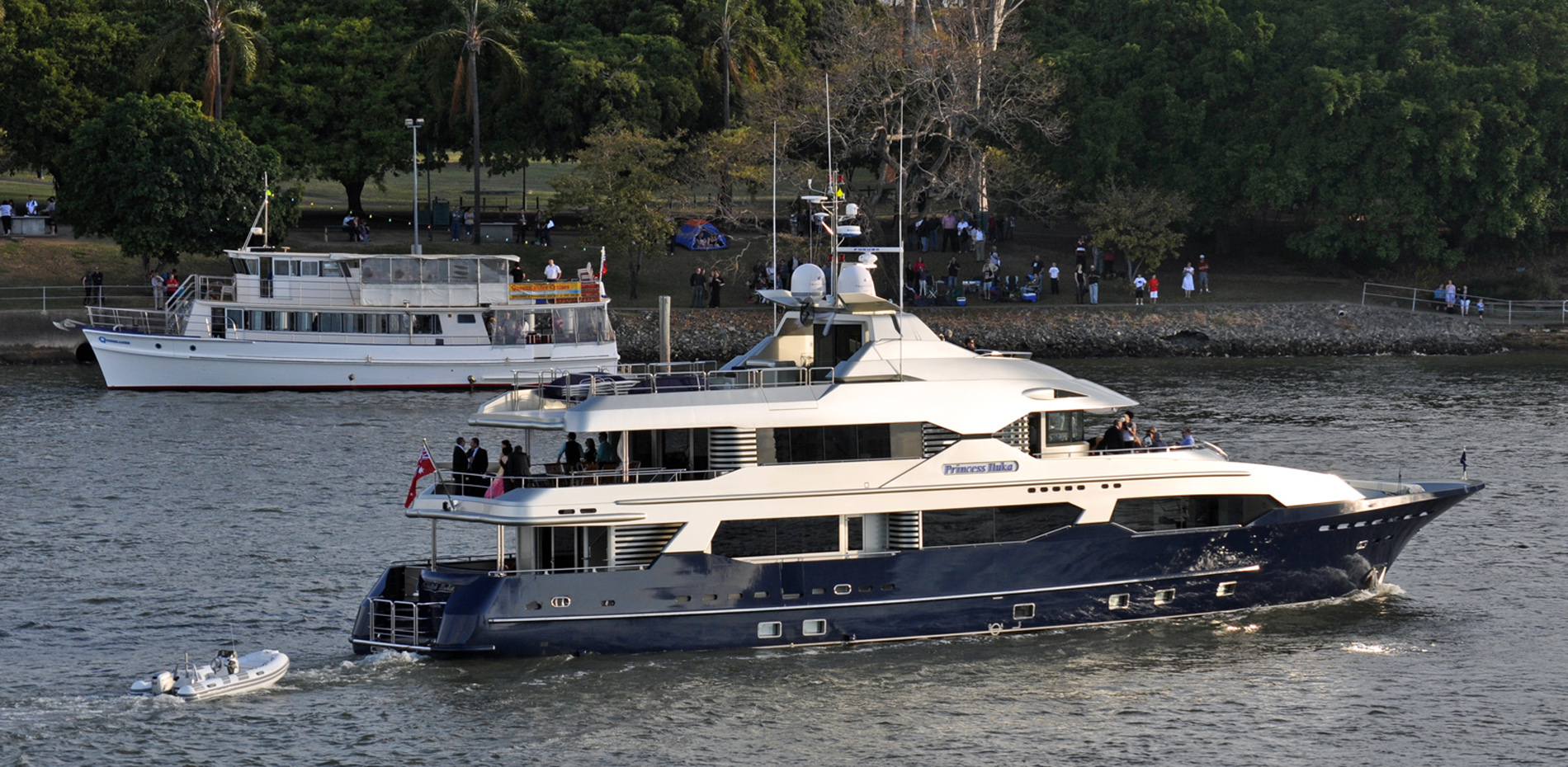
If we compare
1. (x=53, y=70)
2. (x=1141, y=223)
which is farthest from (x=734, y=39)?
(x=53, y=70)

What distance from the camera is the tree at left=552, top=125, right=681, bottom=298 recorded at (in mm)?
77375

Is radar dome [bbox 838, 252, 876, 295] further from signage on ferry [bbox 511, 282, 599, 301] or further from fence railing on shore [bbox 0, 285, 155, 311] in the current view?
fence railing on shore [bbox 0, 285, 155, 311]

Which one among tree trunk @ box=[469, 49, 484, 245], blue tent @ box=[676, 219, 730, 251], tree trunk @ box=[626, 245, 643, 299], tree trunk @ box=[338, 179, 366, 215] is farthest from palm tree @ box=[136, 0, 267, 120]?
blue tent @ box=[676, 219, 730, 251]

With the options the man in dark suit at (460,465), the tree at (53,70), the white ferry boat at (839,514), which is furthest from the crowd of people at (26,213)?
the white ferry boat at (839,514)

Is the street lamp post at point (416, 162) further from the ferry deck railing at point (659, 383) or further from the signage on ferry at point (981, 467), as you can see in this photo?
the signage on ferry at point (981, 467)

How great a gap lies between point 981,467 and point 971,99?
171 feet

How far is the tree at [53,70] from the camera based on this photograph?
80.4 meters

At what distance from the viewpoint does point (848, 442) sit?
3020 centimetres

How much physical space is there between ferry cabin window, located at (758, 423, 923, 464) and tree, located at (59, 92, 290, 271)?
5117 centimetres

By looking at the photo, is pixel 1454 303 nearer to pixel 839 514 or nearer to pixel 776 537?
pixel 839 514

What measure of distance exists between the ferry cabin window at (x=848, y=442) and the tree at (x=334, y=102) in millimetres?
57528

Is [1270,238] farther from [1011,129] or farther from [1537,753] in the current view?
[1537,753]

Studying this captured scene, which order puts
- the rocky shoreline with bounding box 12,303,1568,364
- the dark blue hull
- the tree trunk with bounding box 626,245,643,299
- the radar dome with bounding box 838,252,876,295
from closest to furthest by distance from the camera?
the dark blue hull → the radar dome with bounding box 838,252,876,295 → the rocky shoreline with bounding box 12,303,1568,364 → the tree trunk with bounding box 626,245,643,299

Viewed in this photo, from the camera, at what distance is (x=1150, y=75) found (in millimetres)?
83812
